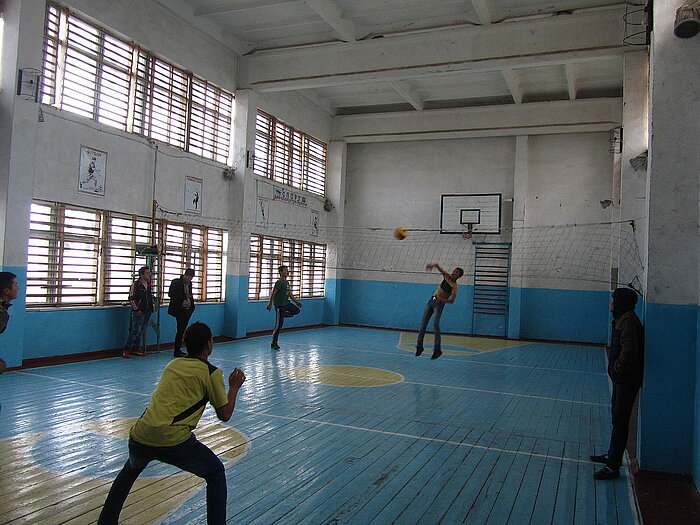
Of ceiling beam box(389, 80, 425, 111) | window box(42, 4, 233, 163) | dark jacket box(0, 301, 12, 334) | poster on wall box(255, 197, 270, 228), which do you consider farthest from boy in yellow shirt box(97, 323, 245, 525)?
ceiling beam box(389, 80, 425, 111)

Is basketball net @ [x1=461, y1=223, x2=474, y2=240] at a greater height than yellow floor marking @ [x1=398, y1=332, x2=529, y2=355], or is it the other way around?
basketball net @ [x1=461, y1=223, x2=474, y2=240]

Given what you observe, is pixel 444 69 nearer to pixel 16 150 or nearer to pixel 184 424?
pixel 16 150

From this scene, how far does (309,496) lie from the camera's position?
3768 mm

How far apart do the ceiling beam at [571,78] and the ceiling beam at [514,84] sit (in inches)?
43.0

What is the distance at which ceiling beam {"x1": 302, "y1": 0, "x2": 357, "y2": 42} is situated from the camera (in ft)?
31.3

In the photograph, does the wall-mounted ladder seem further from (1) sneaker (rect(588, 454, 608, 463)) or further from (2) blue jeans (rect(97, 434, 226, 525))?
(2) blue jeans (rect(97, 434, 226, 525))

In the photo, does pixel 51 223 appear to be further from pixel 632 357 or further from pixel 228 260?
pixel 632 357

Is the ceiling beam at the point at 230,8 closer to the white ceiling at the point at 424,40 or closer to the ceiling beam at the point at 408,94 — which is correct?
the white ceiling at the point at 424,40

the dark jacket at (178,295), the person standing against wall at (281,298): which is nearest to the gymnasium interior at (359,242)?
the dark jacket at (178,295)

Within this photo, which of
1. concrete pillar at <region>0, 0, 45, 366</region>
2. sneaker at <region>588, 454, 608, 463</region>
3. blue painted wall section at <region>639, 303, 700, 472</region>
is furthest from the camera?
concrete pillar at <region>0, 0, 45, 366</region>

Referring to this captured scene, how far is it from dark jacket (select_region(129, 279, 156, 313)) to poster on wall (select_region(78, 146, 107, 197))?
157 cm

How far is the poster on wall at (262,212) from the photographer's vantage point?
12.5 meters

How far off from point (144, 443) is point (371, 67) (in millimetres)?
9432

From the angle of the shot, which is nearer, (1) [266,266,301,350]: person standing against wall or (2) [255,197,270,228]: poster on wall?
(1) [266,266,301,350]: person standing against wall
